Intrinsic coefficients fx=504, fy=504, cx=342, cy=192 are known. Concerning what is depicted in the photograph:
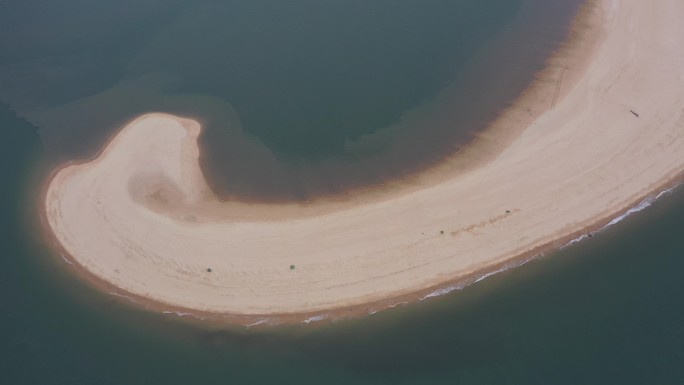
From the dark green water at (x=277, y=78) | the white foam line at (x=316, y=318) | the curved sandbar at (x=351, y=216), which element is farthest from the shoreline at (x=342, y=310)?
the dark green water at (x=277, y=78)

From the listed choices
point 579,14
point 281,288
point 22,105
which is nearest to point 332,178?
point 281,288

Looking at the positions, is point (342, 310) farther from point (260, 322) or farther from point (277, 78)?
point (277, 78)

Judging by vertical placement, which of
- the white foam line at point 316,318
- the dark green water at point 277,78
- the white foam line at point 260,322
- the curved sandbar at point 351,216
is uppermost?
the dark green water at point 277,78

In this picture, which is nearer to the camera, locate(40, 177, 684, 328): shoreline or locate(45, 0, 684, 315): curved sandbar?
locate(40, 177, 684, 328): shoreline

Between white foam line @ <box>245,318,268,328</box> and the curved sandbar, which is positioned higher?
the curved sandbar

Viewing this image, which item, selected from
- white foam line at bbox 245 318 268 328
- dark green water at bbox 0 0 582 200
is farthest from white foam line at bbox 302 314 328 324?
dark green water at bbox 0 0 582 200

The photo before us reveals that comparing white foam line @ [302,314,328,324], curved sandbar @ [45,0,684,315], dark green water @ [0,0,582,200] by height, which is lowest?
white foam line @ [302,314,328,324]

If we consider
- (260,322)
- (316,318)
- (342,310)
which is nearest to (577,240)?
(342,310)

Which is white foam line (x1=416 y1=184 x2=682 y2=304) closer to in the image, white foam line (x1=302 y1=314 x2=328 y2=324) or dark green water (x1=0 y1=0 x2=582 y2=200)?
white foam line (x1=302 y1=314 x2=328 y2=324)

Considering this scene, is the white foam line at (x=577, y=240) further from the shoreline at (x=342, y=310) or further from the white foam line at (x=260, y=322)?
the white foam line at (x=260, y=322)
